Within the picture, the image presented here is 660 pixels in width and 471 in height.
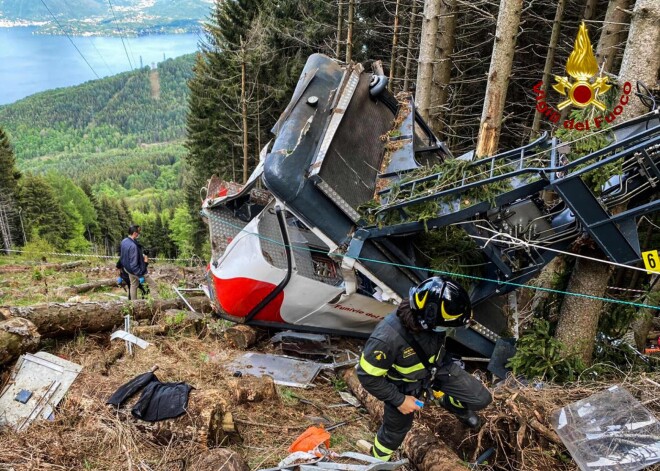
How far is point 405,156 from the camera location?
4871 millimetres

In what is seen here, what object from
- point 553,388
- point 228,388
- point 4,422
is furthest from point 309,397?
point 4,422

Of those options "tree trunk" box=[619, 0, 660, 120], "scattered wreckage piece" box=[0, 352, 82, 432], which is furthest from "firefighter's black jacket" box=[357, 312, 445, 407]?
"scattered wreckage piece" box=[0, 352, 82, 432]

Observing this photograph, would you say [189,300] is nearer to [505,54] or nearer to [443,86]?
[505,54]

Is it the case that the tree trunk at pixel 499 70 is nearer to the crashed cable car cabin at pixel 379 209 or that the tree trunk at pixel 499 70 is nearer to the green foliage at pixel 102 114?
the crashed cable car cabin at pixel 379 209

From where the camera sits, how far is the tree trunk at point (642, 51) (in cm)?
353

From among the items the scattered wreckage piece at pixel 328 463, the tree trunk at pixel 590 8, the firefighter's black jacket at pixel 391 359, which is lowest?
the scattered wreckage piece at pixel 328 463

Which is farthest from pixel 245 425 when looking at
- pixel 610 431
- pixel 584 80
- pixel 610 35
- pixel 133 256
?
pixel 610 35

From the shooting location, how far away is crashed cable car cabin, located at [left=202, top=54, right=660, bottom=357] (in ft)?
11.0

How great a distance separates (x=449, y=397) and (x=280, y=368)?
7.78ft

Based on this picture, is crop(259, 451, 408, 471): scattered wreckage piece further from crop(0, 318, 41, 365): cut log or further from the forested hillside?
the forested hillside

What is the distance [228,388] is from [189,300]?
3276 mm

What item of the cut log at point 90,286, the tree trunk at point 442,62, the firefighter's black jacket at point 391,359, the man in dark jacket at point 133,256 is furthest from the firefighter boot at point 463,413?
the cut log at point 90,286

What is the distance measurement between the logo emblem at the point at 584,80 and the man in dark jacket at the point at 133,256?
6172 mm

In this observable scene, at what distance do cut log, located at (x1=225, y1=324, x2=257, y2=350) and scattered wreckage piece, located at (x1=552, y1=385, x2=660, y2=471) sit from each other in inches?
140
